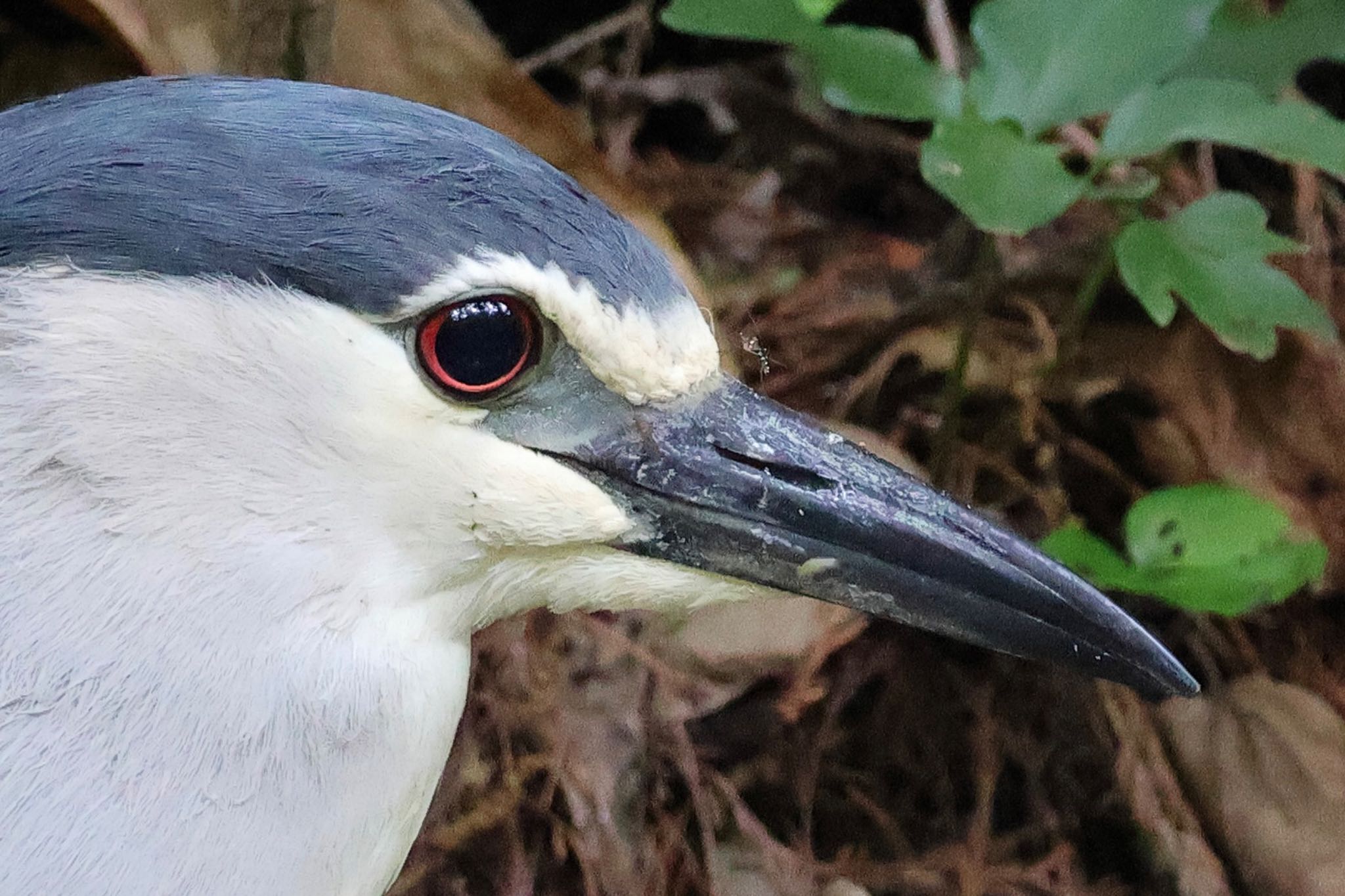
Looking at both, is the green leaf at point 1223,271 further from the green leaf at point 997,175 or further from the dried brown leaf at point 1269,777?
the dried brown leaf at point 1269,777

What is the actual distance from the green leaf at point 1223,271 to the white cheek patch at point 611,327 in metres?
0.53

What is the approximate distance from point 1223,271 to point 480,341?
0.75m

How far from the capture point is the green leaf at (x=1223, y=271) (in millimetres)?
1110

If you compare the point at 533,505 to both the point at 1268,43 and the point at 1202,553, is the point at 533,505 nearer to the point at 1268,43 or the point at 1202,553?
the point at 1202,553

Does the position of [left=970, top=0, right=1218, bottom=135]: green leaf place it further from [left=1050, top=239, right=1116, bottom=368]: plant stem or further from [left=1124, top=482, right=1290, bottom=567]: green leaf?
[left=1124, top=482, right=1290, bottom=567]: green leaf

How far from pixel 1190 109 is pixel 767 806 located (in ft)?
2.53

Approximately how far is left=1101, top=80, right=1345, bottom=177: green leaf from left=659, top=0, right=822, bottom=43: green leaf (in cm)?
31

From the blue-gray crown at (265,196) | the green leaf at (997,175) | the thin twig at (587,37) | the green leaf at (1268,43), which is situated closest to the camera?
the blue-gray crown at (265,196)

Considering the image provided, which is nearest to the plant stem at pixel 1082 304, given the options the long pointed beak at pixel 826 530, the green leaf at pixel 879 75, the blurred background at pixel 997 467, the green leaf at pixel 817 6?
the blurred background at pixel 997 467

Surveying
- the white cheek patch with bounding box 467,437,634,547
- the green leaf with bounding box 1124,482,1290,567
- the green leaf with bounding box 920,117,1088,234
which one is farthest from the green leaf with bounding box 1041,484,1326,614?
the white cheek patch with bounding box 467,437,634,547

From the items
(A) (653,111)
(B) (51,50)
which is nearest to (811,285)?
(A) (653,111)

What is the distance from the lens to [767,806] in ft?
4.21

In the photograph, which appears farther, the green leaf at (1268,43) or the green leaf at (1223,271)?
the green leaf at (1268,43)

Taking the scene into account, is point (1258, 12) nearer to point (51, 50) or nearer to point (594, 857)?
point (594, 857)
